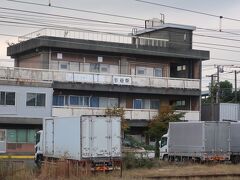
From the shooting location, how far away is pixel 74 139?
2944cm

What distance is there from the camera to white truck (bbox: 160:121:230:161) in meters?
37.0

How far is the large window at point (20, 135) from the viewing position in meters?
50.8

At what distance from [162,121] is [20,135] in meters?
13.6

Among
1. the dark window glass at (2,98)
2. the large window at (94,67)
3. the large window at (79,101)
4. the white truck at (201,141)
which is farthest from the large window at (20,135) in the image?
the white truck at (201,141)

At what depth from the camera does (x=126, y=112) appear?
54250mm

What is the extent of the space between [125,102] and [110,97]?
1711mm

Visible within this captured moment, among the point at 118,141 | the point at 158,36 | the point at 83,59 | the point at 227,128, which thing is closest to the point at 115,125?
the point at 118,141

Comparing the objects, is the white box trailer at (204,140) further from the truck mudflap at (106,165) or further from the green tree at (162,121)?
the green tree at (162,121)

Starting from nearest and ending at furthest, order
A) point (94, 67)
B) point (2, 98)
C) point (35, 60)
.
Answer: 1. point (2, 98)
2. point (35, 60)
3. point (94, 67)

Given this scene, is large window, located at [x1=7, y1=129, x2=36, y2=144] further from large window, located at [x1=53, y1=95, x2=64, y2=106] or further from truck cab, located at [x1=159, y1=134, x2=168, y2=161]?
truck cab, located at [x1=159, y1=134, x2=168, y2=161]

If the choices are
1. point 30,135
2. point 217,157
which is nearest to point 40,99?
point 30,135

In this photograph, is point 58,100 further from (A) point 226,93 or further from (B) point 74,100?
(A) point 226,93

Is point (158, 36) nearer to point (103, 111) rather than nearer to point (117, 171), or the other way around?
point (103, 111)

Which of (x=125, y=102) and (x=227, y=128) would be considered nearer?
(x=227, y=128)
